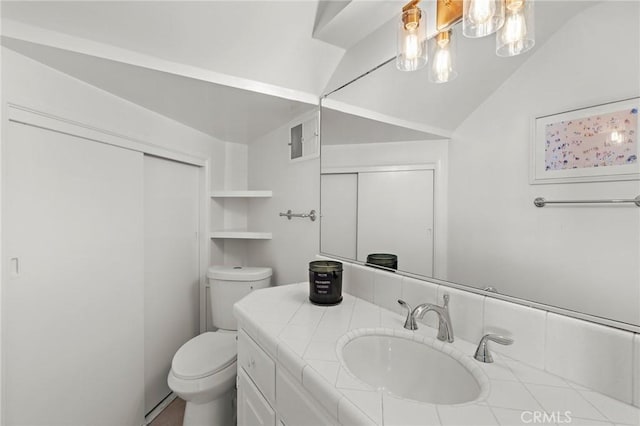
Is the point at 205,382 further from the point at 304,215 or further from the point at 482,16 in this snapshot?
the point at 482,16

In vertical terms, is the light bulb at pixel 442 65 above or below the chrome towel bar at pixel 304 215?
above

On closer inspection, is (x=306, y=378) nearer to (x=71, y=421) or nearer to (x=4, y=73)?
(x=71, y=421)

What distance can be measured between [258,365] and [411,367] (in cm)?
55

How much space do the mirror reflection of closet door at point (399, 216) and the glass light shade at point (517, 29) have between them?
17.5 inches

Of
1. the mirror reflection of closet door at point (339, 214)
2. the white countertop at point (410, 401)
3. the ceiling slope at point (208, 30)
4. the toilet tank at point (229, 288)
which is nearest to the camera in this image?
the white countertop at point (410, 401)

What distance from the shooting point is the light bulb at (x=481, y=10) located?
2.91 ft

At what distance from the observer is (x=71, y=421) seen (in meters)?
1.40

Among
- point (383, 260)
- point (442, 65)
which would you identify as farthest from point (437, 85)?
point (383, 260)

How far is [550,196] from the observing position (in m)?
0.79

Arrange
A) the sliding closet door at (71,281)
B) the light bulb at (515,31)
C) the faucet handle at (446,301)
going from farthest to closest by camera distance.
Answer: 1. the sliding closet door at (71,281)
2. the faucet handle at (446,301)
3. the light bulb at (515,31)

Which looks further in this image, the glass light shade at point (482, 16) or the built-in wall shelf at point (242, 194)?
the built-in wall shelf at point (242, 194)

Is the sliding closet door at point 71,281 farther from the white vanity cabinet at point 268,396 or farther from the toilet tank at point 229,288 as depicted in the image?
the white vanity cabinet at point 268,396

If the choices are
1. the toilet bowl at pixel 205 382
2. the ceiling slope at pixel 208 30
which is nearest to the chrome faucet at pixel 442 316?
the toilet bowl at pixel 205 382

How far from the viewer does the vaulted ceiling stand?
103cm
